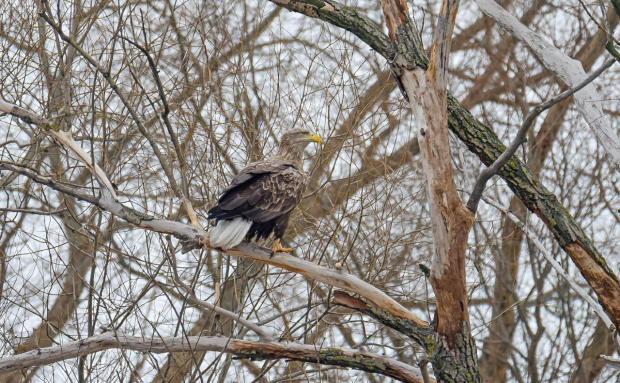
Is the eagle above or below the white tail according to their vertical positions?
above

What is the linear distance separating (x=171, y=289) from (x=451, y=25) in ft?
9.64

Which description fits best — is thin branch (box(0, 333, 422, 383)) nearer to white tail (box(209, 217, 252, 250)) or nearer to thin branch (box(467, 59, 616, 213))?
white tail (box(209, 217, 252, 250))

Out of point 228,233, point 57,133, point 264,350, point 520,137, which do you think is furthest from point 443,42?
point 57,133

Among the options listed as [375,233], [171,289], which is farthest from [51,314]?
[375,233]

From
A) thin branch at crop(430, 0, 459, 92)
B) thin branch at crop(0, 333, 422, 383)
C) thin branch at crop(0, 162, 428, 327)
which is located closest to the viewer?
thin branch at crop(430, 0, 459, 92)

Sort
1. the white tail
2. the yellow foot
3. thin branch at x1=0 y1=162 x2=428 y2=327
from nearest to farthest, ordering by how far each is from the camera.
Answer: thin branch at x1=0 y1=162 x2=428 y2=327 → the white tail → the yellow foot

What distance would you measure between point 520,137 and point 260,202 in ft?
7.16

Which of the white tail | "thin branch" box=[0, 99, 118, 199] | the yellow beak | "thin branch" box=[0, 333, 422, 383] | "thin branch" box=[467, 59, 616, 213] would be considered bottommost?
"thin branch" box=[0, 333, 422, 383]

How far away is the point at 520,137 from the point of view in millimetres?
5090

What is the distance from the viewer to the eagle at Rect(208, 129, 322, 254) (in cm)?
639

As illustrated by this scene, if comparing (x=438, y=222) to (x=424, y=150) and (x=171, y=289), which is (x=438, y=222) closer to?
(x=424, y=150)

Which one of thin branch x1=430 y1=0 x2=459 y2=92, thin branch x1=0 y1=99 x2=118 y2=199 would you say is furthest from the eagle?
thin branch x1=430 y1=0 x2=459 y2=92

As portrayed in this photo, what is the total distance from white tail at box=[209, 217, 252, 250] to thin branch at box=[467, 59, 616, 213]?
150 centimetres

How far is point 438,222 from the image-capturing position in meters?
5.59
